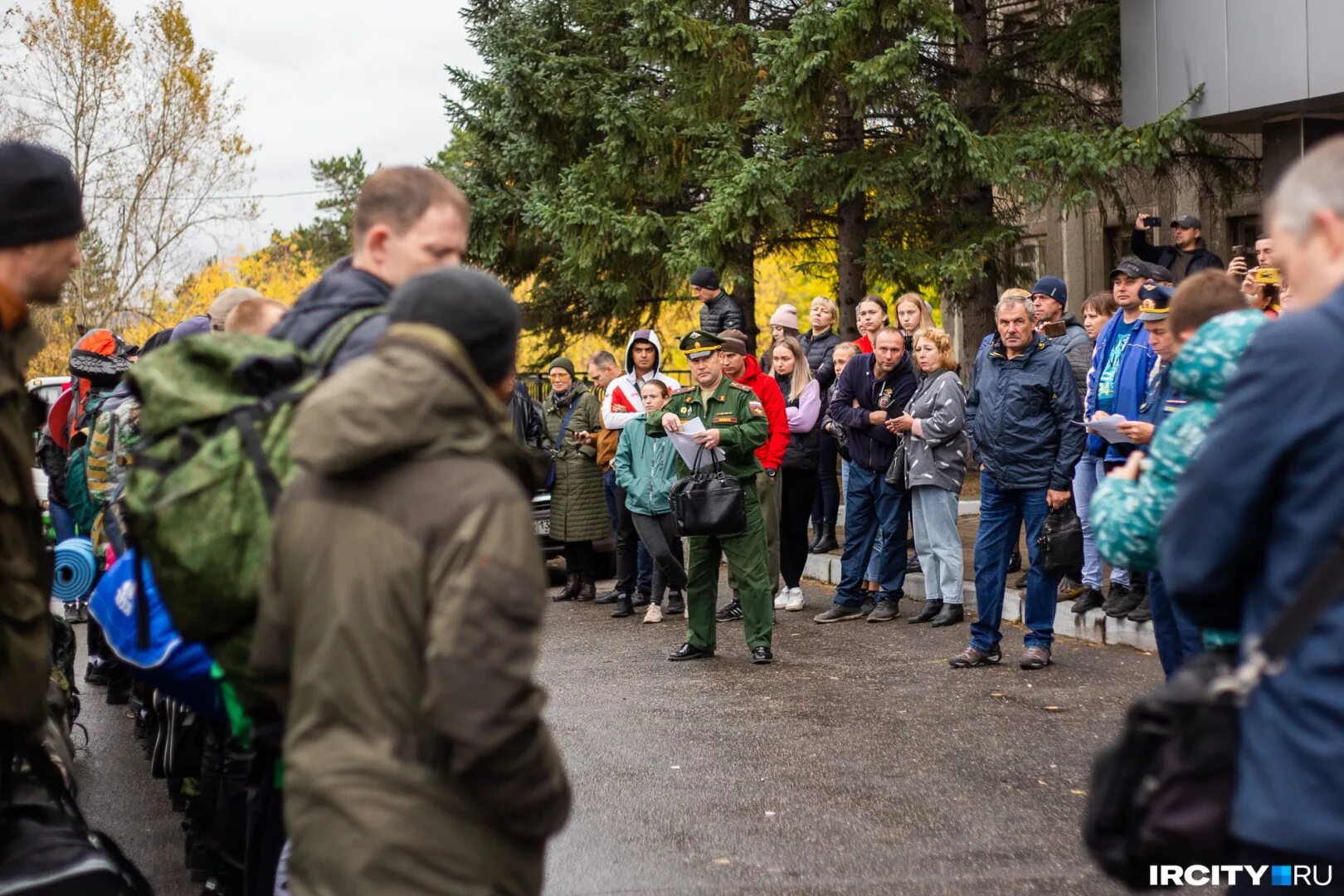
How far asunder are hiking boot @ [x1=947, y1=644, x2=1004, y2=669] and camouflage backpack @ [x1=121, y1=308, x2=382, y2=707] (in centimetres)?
642

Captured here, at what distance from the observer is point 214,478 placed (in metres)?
3.13

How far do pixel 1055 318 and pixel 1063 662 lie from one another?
2.74m

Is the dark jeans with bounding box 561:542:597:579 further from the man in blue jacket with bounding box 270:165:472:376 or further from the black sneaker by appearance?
the man in blue jacket with bounding box 270:165:472:376

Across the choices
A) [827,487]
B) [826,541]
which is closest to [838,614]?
[827,487]

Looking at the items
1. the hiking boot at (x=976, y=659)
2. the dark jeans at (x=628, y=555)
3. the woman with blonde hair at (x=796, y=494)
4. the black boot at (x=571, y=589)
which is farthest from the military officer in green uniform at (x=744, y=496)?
the black boot at (x=571, y=589)

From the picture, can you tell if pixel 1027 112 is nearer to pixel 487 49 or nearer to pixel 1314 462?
pixel 487 49

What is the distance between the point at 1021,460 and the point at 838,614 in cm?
277

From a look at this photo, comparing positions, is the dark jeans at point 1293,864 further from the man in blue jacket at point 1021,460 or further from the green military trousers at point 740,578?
the green military trousers at point 740,578

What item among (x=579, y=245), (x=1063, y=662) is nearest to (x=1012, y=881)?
(x=1063, y=662)

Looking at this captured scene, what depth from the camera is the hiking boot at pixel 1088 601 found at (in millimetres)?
10188

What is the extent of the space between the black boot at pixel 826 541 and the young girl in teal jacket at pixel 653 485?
2.56 m

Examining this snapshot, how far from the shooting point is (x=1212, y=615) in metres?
2.96

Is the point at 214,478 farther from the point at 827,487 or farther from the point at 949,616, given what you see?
the point at 827,487

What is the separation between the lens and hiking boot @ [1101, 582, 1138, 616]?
991 cm
